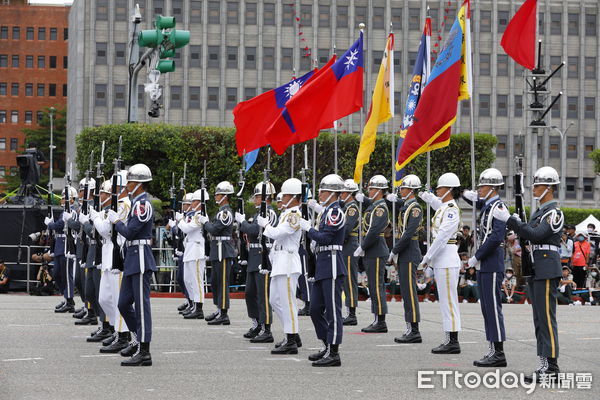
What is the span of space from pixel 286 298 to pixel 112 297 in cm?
222

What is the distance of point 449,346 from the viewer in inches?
540

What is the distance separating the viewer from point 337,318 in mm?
12383

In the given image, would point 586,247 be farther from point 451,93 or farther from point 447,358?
point 447,358

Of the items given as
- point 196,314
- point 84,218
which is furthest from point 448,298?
point 196,314

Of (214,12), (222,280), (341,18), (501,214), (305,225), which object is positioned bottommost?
(222,280)

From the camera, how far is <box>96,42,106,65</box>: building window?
255ft

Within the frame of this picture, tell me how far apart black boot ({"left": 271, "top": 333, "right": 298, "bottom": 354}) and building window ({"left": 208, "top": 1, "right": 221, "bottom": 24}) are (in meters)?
68.0

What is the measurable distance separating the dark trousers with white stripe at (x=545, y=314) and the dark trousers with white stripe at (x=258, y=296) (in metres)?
4.88

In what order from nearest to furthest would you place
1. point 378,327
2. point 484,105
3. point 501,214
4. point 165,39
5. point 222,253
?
point 501,214, point 378,327, point 222,253, point 165,39, point 484,105

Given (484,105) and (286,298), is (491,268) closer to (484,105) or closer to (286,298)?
(286,298)

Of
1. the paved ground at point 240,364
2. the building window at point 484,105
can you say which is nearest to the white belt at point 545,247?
the paved ground at point 240,364

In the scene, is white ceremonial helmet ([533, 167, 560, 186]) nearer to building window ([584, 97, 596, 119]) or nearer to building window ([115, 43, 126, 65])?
building window ([115, 43, 126, 65])

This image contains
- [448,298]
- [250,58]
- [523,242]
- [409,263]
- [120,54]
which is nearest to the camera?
[523,242]

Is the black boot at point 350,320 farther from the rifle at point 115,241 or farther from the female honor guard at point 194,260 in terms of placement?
the rifle at point 115,241
